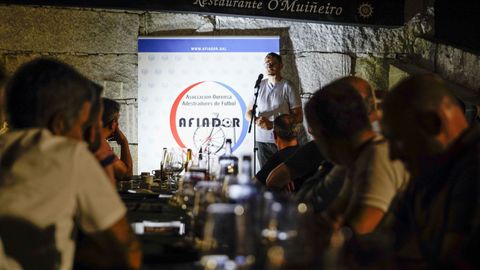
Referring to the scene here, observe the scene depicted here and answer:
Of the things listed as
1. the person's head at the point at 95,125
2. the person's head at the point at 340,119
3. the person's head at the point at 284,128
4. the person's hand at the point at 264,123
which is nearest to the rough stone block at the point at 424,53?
the person's hand at the point at 264,123

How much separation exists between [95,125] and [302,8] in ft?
18.8

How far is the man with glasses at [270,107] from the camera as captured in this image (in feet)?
30.2

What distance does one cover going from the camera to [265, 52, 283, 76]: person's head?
29.4 ft

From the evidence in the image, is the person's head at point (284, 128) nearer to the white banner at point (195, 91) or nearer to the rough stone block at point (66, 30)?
the white banner at point (195, 91)

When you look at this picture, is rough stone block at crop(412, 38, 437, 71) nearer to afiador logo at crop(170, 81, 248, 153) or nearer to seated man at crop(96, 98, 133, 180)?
afiador logo at crop(170, 81, 248, 153)

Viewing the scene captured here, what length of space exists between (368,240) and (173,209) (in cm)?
322

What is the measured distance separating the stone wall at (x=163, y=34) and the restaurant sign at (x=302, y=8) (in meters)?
0.39

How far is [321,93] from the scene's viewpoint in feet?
11.5

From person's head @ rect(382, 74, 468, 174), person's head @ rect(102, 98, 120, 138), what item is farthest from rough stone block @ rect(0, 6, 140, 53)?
person's head @ rect(382, 74, 468, 174)

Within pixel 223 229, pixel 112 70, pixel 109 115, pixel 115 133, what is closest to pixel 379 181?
pixel 223 229

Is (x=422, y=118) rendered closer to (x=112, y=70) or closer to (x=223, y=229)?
(x=223, y=229)

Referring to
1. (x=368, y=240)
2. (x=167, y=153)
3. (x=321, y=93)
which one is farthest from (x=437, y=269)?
(x=167, y=153)

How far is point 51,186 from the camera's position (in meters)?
2.59

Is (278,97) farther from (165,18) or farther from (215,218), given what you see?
(215,218)
